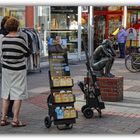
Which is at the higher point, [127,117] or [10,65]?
[10,65]

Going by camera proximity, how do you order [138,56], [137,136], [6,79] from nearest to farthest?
[137,136], [6,79], [138,56]

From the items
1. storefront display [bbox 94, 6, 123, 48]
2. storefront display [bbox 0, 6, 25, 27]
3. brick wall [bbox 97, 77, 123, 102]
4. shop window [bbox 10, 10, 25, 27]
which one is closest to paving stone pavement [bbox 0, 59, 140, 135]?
brick wall [bbox 97, 77, 123, 102]

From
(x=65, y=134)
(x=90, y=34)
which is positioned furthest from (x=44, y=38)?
(x=65, y=134)

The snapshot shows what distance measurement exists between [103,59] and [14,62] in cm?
300

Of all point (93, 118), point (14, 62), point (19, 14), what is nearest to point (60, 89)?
point (14, 62)

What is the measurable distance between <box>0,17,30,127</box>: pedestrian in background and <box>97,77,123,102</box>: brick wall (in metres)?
2.54

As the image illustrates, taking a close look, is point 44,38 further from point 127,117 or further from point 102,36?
point 127,117

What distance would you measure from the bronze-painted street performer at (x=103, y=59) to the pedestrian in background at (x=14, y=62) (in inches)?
106

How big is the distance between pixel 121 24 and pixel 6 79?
1723 centimetres

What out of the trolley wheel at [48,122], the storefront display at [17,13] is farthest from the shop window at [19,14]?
the trolley wheel at [48,122]

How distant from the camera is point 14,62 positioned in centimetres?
642

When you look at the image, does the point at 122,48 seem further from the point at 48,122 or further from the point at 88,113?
the point at 48,122

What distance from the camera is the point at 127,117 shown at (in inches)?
292

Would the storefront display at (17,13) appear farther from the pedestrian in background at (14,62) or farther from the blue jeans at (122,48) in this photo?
the pedestrian in background at (14,62)
